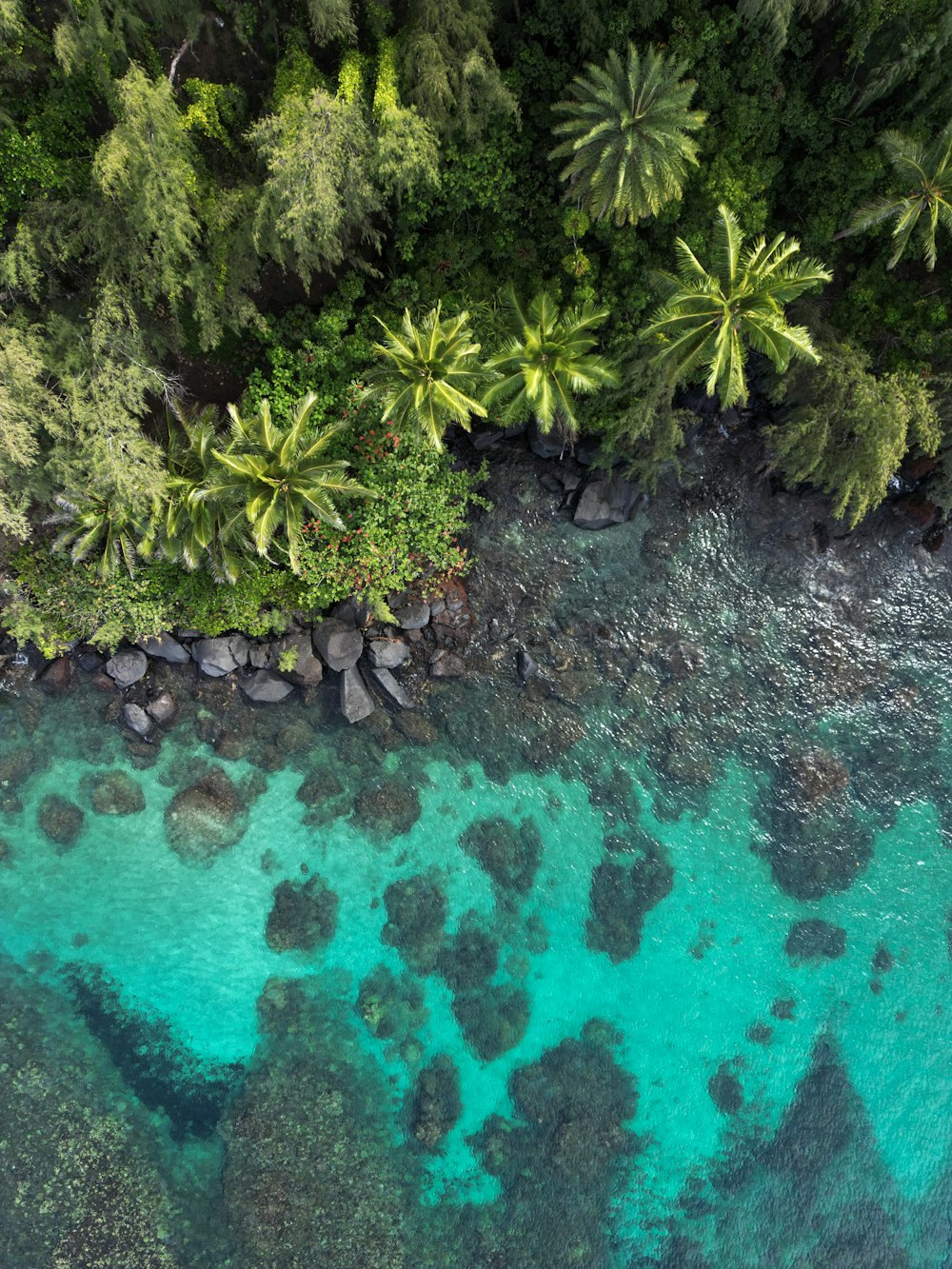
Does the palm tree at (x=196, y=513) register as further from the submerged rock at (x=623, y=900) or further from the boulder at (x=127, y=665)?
the submerged rock at (x=623, y=900)

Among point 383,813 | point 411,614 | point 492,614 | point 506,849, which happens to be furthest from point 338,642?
point 506,849

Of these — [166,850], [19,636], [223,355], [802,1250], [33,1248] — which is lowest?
[33,1248]

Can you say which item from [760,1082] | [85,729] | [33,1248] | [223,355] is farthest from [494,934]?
[223,355]

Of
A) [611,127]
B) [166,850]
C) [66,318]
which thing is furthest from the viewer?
[166,850]

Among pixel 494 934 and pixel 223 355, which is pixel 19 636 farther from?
pixel 494 934

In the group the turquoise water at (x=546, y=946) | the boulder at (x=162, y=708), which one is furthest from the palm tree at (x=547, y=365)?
the boulder at (x=162, y=708)

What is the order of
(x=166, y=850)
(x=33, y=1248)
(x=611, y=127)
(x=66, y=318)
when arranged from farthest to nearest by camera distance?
(x=166, y=850) < (x=33, y=1248) < (x=66, y=318) < (x=611, y=127)

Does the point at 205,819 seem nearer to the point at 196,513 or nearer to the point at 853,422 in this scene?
the point at 196,513
